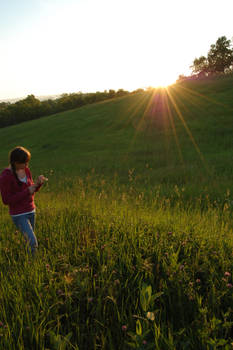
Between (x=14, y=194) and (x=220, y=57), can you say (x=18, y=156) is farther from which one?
(x=220, y=57)

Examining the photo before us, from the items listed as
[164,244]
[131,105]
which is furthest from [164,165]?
[131,105]

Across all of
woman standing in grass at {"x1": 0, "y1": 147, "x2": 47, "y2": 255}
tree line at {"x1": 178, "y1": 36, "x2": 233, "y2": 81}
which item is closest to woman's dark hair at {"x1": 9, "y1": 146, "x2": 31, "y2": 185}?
woman standing in grass at {"x1": 0, "y1": 147, "x2": 47, "y2": 255}

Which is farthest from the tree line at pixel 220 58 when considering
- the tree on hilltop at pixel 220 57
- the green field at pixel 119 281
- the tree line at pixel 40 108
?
the green field at pixel 119 281

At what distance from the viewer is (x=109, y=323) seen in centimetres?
231

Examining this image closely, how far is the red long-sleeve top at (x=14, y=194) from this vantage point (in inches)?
152

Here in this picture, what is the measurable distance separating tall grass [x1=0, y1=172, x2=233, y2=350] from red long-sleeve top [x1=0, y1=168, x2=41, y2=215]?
50 cm

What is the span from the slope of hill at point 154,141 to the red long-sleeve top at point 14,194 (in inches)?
230

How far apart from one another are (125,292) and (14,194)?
7.91 ft

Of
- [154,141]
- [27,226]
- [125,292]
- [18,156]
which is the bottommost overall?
[125,292]

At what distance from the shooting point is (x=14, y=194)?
3.97 metres

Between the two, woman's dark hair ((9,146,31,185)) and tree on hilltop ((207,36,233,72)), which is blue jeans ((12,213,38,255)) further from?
tree on hilltop ((207,36,233,72))

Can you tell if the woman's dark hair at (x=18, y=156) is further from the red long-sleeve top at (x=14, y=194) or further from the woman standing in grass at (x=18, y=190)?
the red long-sleeve top at (x=14, y=194)

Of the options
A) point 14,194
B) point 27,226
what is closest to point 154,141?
point 14,194

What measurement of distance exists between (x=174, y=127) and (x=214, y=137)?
5.73m
